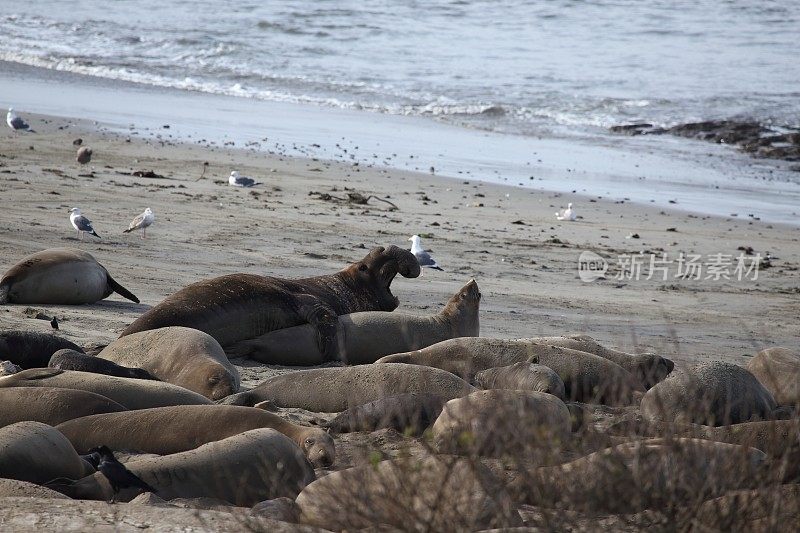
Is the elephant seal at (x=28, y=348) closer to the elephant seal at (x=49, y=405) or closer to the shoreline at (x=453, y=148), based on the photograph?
the elephant seal at (x=49, y=405)

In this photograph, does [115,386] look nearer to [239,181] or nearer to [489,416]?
[489,416]

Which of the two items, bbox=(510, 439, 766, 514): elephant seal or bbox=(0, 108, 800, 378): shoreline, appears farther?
bbox=(0, 108, 800, 378): shoreline

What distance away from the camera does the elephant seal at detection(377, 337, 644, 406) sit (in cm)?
616

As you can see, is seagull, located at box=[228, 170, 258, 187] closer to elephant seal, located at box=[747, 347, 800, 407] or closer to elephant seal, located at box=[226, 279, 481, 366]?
elephant seal, located at box=[226, 279, 481, 366]

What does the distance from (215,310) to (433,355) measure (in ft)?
4.46

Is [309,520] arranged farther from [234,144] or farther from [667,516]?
[234,144]

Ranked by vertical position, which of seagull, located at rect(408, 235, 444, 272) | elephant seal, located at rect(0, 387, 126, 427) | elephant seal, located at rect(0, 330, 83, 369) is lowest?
seagull, located at rect(408, 235, 444, 272)

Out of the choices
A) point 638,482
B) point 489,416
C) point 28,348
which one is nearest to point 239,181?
point 28,348

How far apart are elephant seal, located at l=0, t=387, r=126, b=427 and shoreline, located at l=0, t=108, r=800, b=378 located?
1.51 m

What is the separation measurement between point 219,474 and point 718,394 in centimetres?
264

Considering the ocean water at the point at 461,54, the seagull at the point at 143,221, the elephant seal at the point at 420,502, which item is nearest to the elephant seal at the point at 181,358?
the elephant seal at the point at 420,502

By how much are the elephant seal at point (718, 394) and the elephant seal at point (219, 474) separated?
2.01 m

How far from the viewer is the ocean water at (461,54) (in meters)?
22.8

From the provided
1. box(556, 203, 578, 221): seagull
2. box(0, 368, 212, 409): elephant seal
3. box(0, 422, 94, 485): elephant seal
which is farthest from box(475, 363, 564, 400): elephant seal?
box(556, 203, 578, 221): seagull
